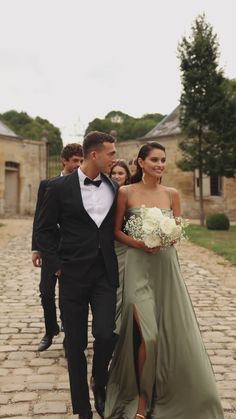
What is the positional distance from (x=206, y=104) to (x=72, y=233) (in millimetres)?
18915

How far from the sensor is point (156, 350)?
3109 millimetres

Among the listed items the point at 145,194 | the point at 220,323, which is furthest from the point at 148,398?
the point at 220,323

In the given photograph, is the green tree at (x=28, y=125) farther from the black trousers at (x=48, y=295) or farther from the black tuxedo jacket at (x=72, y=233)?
the black tuxedo jacket at (x=72, y=233)

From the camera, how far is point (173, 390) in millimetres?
3105

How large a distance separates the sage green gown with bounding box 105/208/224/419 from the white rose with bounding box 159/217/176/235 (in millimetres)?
238

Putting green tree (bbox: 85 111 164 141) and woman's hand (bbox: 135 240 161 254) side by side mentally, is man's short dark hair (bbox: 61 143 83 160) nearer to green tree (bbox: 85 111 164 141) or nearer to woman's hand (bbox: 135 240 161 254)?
woman's hand (bbox: 135 240 161 254)

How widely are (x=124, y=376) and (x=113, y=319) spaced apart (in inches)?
18.9

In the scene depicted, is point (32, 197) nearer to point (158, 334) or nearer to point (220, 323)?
point (220, 323)

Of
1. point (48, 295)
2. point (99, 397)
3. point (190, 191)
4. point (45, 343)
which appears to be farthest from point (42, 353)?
point (190, 191)

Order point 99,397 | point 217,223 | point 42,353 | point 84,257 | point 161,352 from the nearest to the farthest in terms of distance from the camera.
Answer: point 84,257, point 161,352, point 99,397, point 42,353, point 217,223

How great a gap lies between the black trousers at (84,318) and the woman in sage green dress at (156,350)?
0.16 metres

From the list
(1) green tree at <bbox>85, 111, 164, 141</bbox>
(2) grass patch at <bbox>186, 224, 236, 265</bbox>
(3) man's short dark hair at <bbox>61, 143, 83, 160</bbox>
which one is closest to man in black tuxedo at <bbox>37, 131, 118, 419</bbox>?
(3) man's short dark hair at <bbox>61, 143, 83, 160</bbox>

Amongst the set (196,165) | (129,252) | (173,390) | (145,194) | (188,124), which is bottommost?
(173,390)

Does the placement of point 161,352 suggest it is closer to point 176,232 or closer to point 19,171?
point 176,232
